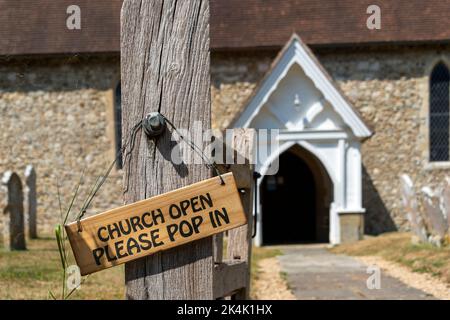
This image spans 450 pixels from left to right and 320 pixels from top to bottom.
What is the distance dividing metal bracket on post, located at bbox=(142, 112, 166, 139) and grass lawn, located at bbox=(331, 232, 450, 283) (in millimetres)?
5807

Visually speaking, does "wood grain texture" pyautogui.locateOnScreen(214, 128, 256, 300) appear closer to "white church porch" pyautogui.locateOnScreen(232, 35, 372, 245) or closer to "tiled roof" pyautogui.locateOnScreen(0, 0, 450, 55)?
"white church porch" pyautogui.locateOnScreen(232, 35, 372, 245)

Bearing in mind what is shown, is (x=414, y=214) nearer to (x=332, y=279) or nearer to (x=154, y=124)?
(x=332, y=279)

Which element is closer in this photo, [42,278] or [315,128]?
[42,278]

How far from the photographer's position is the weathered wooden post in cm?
257

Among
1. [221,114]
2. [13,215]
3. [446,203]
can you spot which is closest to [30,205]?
[13,215]

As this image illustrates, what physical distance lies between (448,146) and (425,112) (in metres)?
1.10

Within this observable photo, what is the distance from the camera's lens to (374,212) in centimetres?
1927

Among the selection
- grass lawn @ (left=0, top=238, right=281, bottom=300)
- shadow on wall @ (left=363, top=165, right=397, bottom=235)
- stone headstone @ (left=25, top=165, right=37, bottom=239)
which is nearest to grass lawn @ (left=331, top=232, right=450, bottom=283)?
grass lawn @ (left=0, top=238, right=281, bottom=300)

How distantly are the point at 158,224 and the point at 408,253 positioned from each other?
33.8ft

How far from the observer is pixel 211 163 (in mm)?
2559

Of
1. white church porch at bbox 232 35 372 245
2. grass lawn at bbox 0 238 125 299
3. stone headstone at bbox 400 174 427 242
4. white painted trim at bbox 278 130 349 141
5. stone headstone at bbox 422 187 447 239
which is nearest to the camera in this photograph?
grass lawn at bbox 0 238 125 299

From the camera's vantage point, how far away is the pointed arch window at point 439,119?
19.3 meters

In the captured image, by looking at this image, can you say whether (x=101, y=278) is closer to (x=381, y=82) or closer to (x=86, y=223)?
(x=86, y=223)
